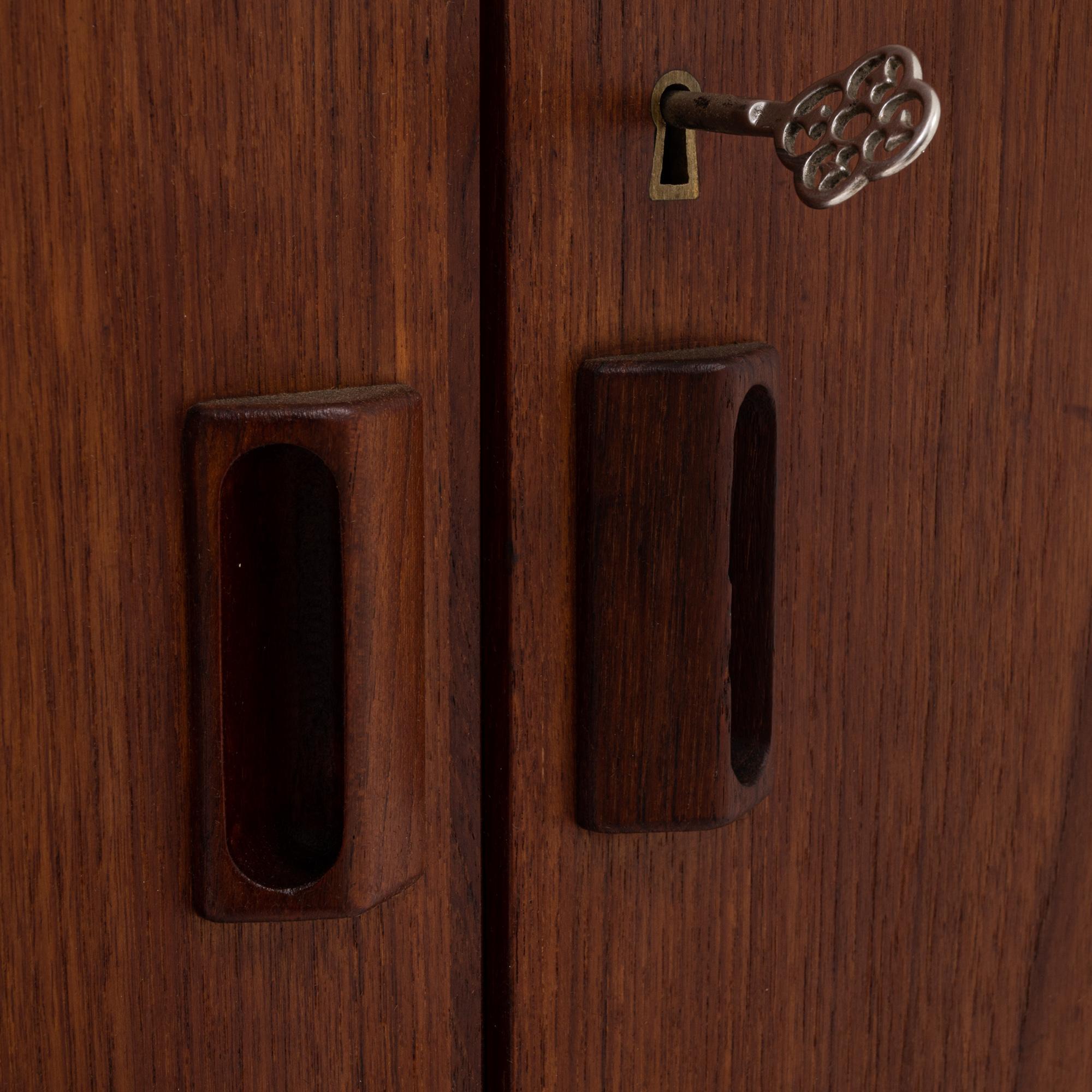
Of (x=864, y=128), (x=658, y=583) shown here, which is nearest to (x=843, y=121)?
(x=864, y=128)

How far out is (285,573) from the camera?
0.31 meters

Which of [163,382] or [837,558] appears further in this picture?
[837,558]

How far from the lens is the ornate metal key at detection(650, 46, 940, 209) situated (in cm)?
28

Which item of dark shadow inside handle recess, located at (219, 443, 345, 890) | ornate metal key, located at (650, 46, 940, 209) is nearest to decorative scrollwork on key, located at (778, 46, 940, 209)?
ornate metal key, located at (650, 46, 940, 209)

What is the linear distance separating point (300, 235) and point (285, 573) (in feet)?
0.23

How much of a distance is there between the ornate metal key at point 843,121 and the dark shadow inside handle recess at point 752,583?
2.7 inches

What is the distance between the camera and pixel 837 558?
384 mm

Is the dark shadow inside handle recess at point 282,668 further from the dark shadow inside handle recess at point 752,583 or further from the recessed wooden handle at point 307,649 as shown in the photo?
the dark shadow inside handle recess at point 752,583

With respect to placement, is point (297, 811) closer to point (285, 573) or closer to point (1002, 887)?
point (285, 573)

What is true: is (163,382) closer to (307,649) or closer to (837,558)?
(307,649)

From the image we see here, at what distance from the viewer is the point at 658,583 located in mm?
336

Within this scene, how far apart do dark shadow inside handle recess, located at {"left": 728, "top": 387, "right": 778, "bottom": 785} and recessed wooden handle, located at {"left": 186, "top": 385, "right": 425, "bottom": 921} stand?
0.09 meters

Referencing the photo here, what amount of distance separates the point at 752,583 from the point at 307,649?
12 cm

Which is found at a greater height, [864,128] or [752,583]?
[864,128]
